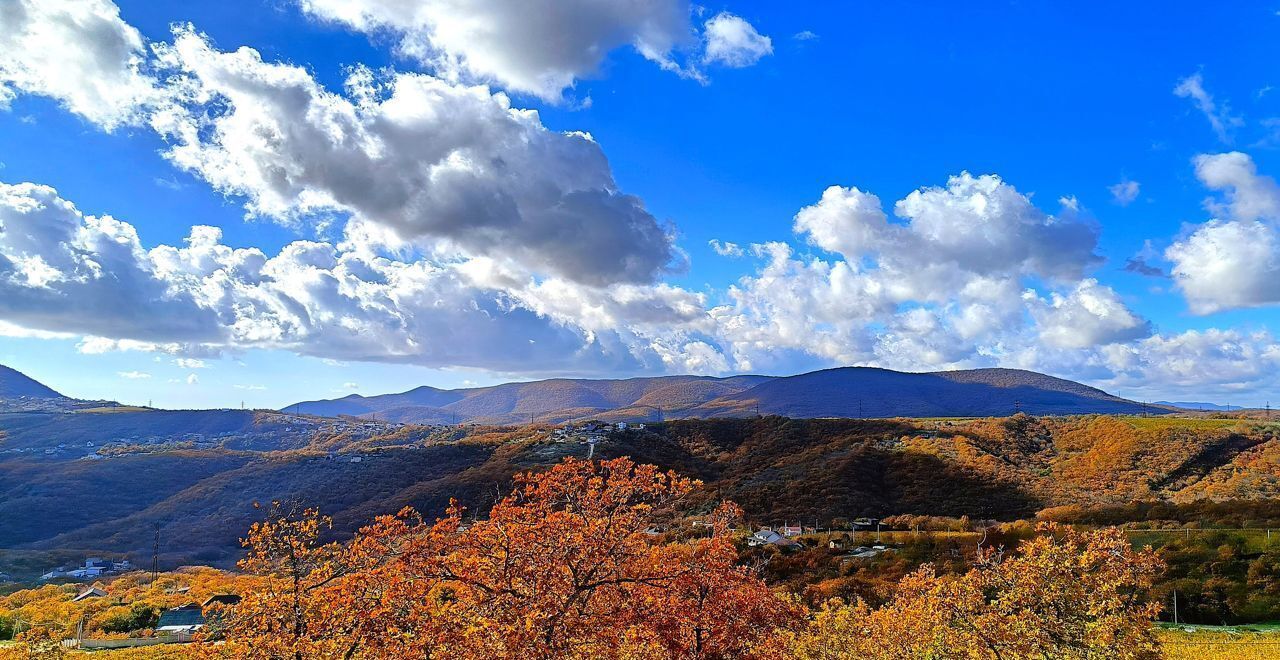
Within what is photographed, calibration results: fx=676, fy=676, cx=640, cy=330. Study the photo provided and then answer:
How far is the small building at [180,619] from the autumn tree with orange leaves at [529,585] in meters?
48.0

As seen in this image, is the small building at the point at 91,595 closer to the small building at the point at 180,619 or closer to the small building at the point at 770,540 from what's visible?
the small building at the point at 180,619

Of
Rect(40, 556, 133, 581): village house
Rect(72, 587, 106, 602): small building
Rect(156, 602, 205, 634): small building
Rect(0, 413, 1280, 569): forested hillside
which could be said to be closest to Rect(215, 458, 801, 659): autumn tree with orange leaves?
Rect(156, 602, 205, 634): small building

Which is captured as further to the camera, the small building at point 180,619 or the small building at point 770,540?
the small building at point 770,540

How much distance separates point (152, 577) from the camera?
287 feet

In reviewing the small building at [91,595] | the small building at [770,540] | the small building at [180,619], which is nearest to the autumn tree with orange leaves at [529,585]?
the small building at [180,619]

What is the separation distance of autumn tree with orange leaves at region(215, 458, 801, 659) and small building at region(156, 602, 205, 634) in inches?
1892

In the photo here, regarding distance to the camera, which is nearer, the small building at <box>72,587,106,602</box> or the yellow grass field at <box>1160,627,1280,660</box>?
the yellow grass field at <box>1160,627,1280,660</box>

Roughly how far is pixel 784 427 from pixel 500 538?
167138 millimetres

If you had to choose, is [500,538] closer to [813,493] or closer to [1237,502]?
[1237,502]

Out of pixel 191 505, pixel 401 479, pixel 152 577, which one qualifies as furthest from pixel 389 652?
pixel 191 505

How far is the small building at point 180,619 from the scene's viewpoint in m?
51.3

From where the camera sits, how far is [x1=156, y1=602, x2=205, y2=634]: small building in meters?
51.3

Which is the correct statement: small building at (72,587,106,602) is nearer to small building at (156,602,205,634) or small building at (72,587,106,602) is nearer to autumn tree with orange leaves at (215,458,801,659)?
small building at (156,602,205,634)

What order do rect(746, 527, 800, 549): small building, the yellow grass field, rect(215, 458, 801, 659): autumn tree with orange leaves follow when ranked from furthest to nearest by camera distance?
rect(746, 527, 800, 549): small building → the yellow grass field → rect(215, 458, 801, 659): autumn tree with orange leaves
